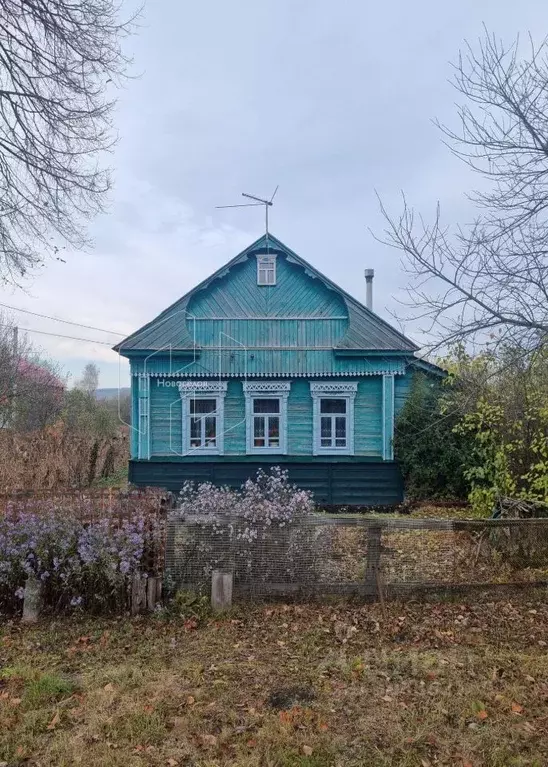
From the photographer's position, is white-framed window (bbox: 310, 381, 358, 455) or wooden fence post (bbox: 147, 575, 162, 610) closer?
wooden fence post (bbox: 147, 575, 162, 610)

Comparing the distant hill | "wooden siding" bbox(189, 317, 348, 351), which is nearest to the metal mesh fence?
"wooden siding" bbox(189, 317, 348, 351)

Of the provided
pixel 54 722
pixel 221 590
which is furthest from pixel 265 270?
pixel 54 722

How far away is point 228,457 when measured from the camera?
1370 centimetres

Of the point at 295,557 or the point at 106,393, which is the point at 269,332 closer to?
the point at 295,557

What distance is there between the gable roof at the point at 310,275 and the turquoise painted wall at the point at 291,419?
0.97 meters

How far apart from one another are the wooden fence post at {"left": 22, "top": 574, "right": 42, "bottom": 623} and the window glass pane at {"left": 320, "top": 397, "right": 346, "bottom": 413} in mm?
9470

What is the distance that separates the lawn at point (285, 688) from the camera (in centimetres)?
320

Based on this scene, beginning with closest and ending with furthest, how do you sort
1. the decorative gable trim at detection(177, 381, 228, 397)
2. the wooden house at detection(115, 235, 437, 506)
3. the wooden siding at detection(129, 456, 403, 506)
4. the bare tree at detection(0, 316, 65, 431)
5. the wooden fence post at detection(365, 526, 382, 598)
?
the wooden fence post at detection(365, 526, 382, 598)
the wooden siding at detection(129, 456, 403, 506)
the wooden house at detection(115, 235, 437, 506)
the decorative gable trim at detection(177, 381, 228, 397)
the bare tree at detection(0, 316, 65, 431)

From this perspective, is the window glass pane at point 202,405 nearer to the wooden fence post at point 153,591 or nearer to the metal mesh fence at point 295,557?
the metal mesh fence at point 295,557

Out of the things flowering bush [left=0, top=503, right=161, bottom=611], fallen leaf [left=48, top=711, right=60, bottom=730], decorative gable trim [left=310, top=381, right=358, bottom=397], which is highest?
decorative gable trim [left=310, top=381, right=358, bottom=397]

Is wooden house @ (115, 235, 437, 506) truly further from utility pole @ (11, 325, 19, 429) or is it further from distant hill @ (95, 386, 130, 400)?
distant hill @ (95, 386, 130, 400)

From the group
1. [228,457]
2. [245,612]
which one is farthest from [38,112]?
[228,457]

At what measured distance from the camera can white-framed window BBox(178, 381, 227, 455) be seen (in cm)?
1366

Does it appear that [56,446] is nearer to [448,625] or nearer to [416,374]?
[416,374]
